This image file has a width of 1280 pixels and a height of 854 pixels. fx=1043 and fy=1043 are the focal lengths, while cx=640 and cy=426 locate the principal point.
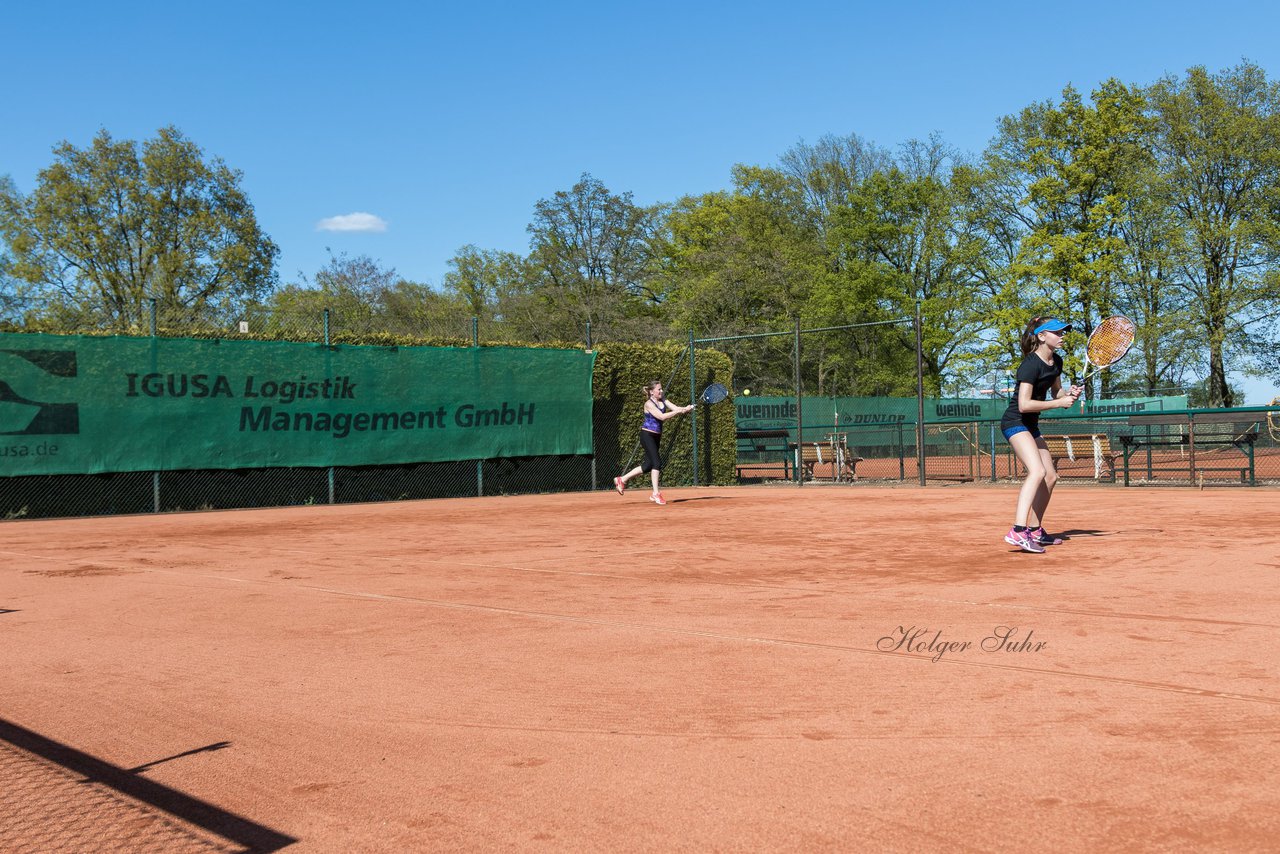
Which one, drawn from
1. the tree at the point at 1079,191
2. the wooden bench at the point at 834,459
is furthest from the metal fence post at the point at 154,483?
the tree at the point at 1079,191

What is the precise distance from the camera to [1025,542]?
764cm

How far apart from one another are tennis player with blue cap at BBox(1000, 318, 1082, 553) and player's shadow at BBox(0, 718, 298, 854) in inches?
239

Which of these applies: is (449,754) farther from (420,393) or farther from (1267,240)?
(1267,240)

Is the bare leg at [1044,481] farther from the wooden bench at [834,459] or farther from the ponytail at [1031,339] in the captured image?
the wooden bench at [834,459]

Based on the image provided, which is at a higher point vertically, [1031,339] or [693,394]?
[693,394]

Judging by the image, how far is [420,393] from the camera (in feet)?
56.7

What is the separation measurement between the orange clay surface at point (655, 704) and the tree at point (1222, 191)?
95.3 ft

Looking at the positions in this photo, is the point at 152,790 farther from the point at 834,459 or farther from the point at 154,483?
the point at 834,459

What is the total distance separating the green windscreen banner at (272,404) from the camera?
45.2 ft

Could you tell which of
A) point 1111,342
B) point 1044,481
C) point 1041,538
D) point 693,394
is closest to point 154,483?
point 693,394

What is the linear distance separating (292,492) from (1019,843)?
1496 centimetres

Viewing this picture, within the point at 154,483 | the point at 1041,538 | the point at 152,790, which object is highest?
the point at 154,483

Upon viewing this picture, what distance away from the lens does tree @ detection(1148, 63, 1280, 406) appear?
32250 mm

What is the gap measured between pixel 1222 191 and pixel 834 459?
70.2 feet
